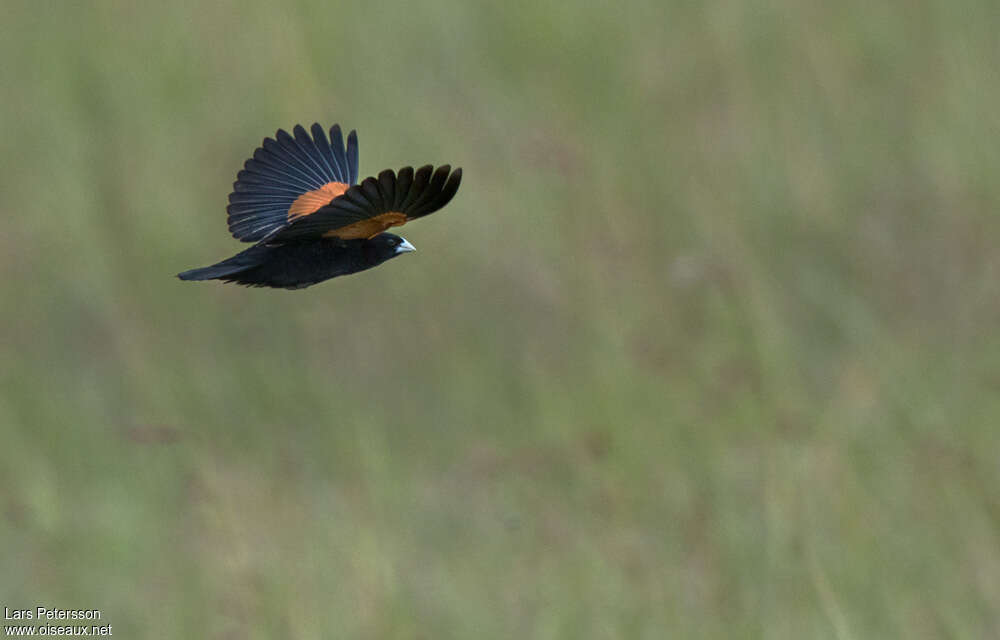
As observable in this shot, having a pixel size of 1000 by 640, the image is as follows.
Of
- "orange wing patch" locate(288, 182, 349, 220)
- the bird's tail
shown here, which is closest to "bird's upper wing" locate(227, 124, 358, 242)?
"orange wing patch" locate(288, 182, 349, 220)

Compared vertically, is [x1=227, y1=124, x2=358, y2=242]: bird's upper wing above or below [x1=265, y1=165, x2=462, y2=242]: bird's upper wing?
above

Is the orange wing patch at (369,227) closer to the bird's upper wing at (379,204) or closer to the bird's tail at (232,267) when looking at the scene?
the bird's upper wing at (379,204)

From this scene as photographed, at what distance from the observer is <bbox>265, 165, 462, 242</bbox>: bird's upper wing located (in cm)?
194

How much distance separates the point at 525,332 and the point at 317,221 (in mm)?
3272

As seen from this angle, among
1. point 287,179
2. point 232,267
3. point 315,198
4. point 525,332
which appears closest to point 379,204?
point 232,267

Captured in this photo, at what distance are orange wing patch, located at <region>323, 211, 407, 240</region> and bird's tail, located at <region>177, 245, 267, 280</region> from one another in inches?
4.2

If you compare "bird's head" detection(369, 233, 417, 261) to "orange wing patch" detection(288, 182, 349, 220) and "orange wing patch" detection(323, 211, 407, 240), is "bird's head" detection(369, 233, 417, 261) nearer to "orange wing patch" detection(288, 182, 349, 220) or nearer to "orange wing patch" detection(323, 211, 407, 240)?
"orange wing patch" detection(323, 211, 407, 240)

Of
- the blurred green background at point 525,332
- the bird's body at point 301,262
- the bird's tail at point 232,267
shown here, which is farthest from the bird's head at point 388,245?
the blurred green background at point 525,332

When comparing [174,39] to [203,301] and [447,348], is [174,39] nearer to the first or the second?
[203,301]

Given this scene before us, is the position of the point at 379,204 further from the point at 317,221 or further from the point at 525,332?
the point at 525,332

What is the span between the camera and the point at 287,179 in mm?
2508

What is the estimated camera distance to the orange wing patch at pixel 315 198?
2.34 m

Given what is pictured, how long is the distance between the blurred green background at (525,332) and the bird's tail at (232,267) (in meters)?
1.66

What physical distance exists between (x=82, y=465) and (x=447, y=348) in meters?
1.28
